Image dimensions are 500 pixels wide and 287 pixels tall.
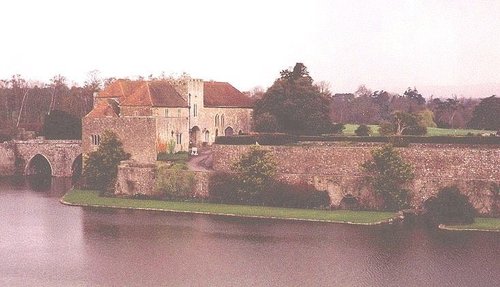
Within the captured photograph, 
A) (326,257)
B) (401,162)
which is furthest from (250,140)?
(326,257)

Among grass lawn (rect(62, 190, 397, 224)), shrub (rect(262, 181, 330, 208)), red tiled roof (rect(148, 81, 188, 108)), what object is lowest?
grass lawn (rect(62, 190, 397, 224))

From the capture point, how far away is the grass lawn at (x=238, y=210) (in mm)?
27484

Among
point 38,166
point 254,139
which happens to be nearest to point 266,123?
point 254,139

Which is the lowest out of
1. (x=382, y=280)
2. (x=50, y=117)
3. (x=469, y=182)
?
(x=382, y=280)

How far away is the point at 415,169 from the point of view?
97.0 ft

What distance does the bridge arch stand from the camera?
43.9 metres

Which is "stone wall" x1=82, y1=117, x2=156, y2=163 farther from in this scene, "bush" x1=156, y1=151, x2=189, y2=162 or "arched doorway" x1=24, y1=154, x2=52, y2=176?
"arched doorway" x1=24, y1=154, x2=52, y2=176

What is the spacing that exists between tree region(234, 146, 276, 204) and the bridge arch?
17313 mm

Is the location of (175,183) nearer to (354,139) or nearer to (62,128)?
(354,139)

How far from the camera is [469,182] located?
27781 mm

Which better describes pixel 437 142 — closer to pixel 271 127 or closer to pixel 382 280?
pixel 271 127

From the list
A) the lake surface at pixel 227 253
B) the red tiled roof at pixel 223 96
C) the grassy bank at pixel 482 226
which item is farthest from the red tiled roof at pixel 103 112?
the grassy bank at pixel 482 226

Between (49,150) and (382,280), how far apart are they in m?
28.5

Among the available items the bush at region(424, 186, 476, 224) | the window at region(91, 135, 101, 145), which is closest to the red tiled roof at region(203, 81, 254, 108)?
the window at region(91, 135, 101, 145)
